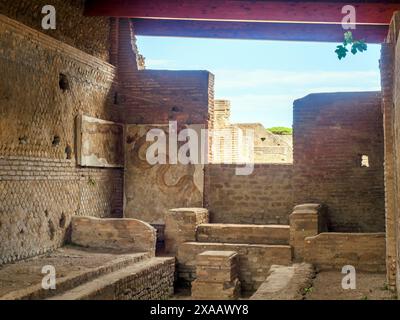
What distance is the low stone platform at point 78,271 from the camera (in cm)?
786

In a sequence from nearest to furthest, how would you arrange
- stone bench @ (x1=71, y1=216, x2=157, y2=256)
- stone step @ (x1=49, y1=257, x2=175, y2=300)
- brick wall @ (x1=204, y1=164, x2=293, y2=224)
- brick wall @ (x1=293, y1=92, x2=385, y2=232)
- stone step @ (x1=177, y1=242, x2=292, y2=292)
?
stone step @ (x1=49, y1=257, x2=175, y2=300) < stone step @ (x1=177, y1=242, x2=292, y2=292) < stone bench @ (x1=71, y1=216, x2=157, y2=256) < brick wall @ (x1=293, y1=92, x2=385, y2=232) < brick wall @ (x1=204, y1=164, x2=293, y2=224)

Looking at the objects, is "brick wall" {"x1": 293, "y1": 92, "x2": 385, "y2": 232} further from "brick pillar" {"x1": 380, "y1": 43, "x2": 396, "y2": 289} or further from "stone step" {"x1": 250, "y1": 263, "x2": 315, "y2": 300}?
"brick pillar" {"x1": 380, "y1": 43, "x2": 396, "y2": 289}

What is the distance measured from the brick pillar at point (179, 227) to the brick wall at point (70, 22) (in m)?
4.30

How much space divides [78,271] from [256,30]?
27.9 ft

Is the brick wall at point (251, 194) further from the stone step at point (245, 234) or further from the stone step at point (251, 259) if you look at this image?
the stone step at point (251, 259)

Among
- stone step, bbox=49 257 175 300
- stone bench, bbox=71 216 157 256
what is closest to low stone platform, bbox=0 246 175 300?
stone step, bbox=49 257 175 300

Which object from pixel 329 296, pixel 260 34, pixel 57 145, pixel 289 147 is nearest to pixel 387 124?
pixel 329 296

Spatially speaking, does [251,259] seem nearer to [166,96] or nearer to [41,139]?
[41,139]

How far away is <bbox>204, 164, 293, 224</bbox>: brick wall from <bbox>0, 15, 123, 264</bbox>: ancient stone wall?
8.49ft

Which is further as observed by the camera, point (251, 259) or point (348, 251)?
point (251, 259)

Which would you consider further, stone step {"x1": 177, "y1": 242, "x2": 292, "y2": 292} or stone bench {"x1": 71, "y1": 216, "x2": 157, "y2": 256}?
stone bench {"x1": 71, "y1": 216, "x2": 157, "y2": 256}

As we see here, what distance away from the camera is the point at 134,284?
948 cm

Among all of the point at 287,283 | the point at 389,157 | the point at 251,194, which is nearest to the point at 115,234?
the point at 251,194

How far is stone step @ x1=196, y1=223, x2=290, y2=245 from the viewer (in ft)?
38.0
